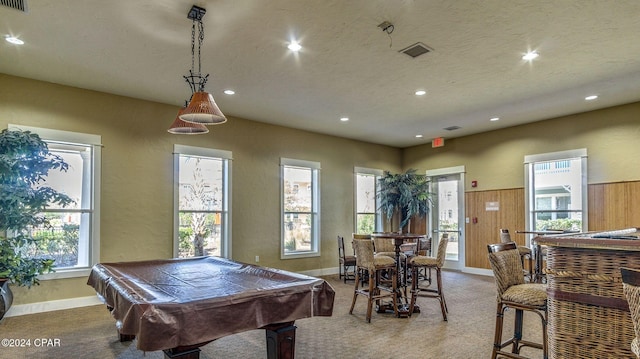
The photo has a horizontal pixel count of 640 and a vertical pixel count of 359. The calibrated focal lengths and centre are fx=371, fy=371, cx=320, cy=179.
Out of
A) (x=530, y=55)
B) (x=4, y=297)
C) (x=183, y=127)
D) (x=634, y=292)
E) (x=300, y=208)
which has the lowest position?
(x=4, y=297)

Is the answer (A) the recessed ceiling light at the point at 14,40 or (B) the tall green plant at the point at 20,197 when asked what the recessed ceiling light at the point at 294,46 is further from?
(B) the tall green plant at the point at 20,197

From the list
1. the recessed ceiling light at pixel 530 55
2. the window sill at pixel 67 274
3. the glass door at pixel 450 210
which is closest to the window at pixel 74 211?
the window sill at pixel 67 274

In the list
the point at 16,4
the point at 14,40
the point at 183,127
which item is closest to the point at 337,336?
the point at 183,127

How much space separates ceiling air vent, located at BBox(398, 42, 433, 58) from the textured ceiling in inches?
3.5

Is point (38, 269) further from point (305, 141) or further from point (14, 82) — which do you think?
point (305, 141)

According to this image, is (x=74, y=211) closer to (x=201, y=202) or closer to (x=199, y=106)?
(x=201, y=202)

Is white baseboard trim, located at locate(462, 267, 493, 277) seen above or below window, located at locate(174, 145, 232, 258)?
below

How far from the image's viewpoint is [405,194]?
8711 millimetres

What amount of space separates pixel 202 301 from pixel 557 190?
23.1 ft

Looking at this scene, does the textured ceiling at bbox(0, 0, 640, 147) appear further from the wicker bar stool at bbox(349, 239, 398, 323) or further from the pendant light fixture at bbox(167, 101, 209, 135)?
the wicker bar stool at bbox(349, 239, 398, 323)

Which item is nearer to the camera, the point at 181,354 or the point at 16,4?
the point at 181,354

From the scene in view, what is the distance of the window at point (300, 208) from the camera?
297 inches

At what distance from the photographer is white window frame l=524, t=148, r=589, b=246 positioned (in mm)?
6456

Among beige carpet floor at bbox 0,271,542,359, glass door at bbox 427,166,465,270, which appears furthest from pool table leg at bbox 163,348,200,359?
glass door at bbox 427,166,465,270
